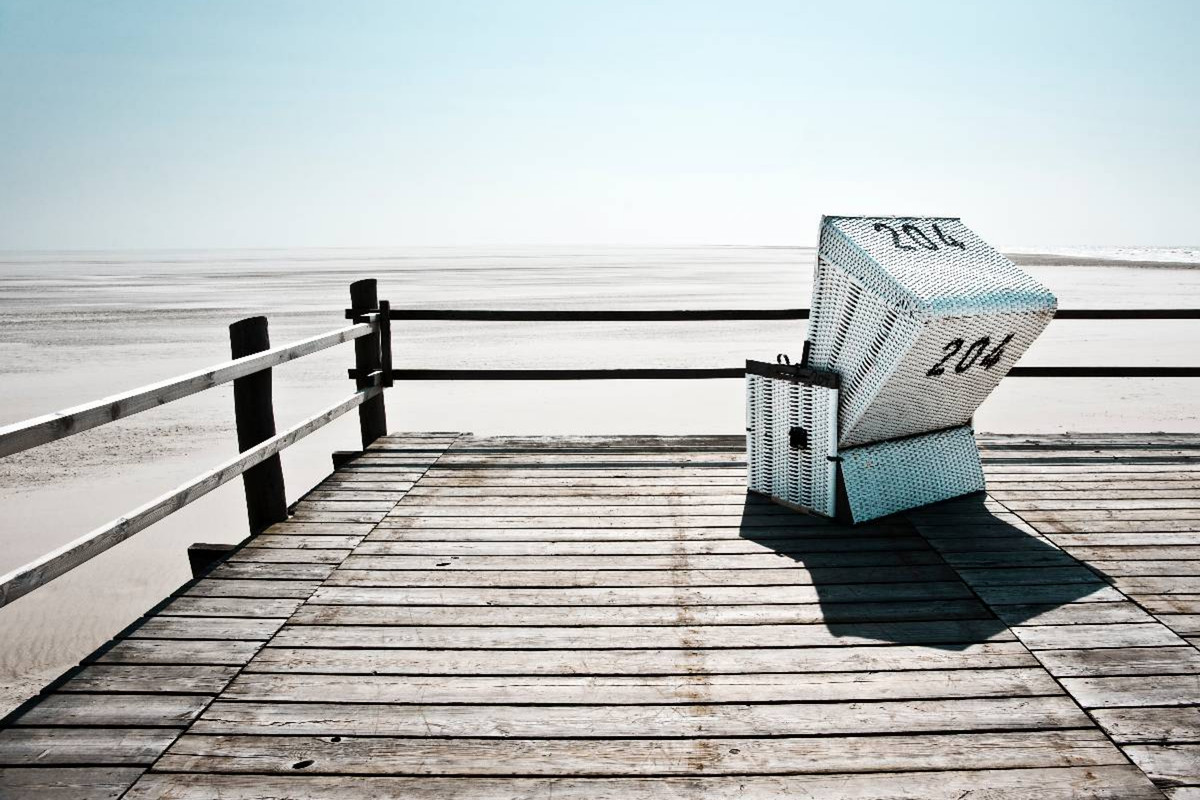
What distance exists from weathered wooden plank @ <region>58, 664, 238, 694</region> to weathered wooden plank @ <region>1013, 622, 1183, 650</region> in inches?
109

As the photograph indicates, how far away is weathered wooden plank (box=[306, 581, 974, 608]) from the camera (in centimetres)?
320

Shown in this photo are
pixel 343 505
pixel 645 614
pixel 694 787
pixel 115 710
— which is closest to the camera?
pixel 694 787

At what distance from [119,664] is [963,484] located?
401 cm

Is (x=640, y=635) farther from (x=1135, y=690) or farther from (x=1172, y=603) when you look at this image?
(x=1172, y=603)

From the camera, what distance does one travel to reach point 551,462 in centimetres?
531

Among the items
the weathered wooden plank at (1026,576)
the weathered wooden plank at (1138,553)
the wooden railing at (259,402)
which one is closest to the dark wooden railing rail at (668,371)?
the wooden railing at (259,402)

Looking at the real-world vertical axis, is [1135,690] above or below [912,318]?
below

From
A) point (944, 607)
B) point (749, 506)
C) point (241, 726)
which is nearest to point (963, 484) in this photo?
point (749, 506)

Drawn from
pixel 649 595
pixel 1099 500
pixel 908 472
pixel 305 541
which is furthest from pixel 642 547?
pixel 1099 500

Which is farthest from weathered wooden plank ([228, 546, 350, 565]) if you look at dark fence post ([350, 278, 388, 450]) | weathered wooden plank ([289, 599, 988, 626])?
dark fence post ([350, 278, 388, 450])

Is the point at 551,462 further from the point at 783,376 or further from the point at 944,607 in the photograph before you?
the point at 944,607

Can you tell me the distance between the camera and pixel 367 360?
5.69 metres

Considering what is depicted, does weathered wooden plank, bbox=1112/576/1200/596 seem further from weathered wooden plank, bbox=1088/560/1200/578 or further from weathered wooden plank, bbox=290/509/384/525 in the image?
weathered wooden plank, bbox=290/509/384/525

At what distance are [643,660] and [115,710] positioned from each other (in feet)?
5.46
